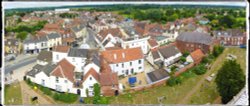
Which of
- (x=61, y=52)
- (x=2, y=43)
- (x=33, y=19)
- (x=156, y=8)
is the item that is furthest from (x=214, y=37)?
(x=2, y=43)

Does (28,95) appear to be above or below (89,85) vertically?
below

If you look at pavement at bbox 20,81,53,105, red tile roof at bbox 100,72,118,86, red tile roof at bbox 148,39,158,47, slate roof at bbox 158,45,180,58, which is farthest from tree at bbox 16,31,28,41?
slate roof at bbox 158,45,180,58

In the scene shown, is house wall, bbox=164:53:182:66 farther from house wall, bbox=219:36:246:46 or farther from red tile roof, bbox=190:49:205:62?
house wall, bbox=219:36:246:46

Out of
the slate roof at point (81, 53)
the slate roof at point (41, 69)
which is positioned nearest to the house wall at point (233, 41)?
the slate roof at point (81, 53)

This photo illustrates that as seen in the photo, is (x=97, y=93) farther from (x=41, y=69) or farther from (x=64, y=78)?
(x=41, y=69)

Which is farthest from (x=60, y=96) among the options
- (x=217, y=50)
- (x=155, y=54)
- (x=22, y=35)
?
(x=217, y=50)

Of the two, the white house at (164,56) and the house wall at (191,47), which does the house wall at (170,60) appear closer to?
the white house at (164,56)
